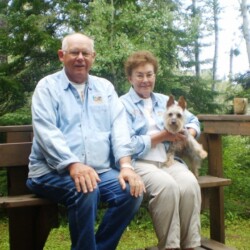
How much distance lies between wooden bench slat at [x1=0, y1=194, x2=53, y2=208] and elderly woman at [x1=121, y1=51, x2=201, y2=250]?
0.80m

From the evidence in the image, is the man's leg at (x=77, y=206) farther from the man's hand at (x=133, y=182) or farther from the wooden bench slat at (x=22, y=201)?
the man's hand at (x=133, y=182)

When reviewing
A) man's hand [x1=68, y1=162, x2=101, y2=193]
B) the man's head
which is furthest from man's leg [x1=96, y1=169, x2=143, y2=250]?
the man's head

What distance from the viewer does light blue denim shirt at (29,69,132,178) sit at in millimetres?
2969

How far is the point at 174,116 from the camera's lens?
147 inches

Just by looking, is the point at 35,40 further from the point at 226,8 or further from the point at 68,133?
the point at 226,8

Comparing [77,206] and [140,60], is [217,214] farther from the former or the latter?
[77,206]

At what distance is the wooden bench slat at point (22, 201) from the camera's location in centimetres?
296

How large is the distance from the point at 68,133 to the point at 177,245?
1.13 metres

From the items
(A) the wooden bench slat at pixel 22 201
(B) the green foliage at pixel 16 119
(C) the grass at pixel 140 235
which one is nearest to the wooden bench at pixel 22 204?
(A) the wooden bench slat at pixel 22 201

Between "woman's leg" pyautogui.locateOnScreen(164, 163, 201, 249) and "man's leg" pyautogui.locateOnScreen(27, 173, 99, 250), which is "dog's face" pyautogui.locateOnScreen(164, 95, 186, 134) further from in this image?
"man's leg" pyautogui.locateOnScreen(27, 173, 99, 250)

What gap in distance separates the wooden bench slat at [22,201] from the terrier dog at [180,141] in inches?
45.4

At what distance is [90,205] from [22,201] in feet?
1.77

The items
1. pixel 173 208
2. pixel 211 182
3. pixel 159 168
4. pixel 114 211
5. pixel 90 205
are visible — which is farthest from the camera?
pixel 211 182

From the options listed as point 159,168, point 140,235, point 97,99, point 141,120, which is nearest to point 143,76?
point 141,120
